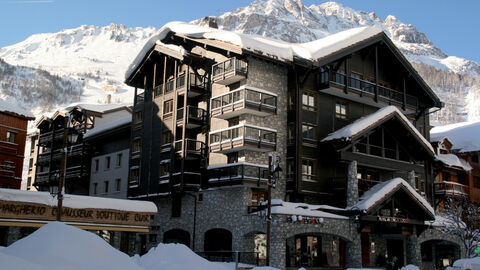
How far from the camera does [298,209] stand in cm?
3106

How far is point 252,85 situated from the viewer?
35.2 metres

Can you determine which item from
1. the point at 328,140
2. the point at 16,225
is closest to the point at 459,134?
the point at 328,140

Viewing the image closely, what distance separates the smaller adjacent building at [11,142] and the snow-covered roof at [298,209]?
82.1 ft

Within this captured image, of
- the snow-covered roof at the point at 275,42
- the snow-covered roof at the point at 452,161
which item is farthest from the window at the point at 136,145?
the snow-covered roof at the point at 452,161

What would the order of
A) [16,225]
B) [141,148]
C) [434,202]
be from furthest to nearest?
[434,202] → [141,148] → [16,225]

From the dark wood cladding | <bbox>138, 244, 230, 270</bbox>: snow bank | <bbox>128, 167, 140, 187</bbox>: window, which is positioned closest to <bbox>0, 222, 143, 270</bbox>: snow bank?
<bbox>138, 244, 230, 270</bbox>: snow bank

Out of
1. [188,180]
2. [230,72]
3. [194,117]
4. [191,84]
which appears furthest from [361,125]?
[188,180]

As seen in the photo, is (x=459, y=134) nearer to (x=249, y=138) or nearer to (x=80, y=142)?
(x=249, y=138)

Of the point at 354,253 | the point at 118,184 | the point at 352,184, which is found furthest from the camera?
the point at 118,184

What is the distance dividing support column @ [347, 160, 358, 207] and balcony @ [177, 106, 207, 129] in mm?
10843

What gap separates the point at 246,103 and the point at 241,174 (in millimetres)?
4509

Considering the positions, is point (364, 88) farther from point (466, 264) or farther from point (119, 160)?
point (119, 160)

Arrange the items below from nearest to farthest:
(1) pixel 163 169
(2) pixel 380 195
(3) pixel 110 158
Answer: (2) pixel 380 195
(1) pixel 163 169
(3) pixel 110 158

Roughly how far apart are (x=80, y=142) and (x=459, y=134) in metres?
40.0
